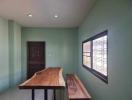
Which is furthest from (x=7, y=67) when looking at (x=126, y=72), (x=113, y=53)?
(x=126, y=72)

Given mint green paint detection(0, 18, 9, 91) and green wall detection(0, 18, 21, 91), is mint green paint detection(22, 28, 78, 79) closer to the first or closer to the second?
green wall detection(0, 18, 21, 91)

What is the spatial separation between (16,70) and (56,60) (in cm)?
220

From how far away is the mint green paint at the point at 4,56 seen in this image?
6.14 m

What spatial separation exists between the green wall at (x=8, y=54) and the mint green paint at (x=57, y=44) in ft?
4.15

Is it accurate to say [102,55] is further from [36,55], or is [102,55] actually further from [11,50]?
[36,55]

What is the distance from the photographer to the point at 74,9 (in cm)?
510

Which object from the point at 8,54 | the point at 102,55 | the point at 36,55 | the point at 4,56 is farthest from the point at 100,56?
the point at 36,55

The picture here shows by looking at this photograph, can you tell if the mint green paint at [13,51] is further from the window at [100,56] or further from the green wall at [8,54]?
the window at [100,56]

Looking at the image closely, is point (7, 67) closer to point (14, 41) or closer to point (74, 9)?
point (14, 41)

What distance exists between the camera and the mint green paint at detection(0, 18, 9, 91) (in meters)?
6.14

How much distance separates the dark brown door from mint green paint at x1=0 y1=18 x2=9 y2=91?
2195mm

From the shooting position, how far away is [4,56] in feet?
20.9

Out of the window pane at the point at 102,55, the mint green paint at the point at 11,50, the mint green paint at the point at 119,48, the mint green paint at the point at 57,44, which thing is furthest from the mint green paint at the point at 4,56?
the mint green paint at the point at 119,48

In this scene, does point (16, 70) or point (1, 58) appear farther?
point (16, 70)
